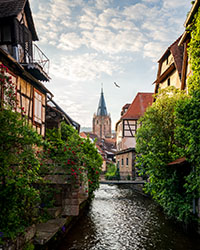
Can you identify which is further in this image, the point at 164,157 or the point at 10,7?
the point at 164,157

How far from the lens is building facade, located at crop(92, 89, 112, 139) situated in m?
104

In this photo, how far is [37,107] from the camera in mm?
13219

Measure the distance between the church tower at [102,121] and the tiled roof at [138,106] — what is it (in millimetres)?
70489

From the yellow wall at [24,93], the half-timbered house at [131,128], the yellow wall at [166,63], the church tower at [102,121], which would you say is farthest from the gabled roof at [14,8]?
the church tower at [102,121]

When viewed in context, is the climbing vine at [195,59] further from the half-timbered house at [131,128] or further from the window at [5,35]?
the half-timbered house at [131,128]

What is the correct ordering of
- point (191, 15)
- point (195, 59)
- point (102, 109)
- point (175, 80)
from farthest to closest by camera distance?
point (102, 109)
point (175, 80)
point (191, 15)
point (195, 59)

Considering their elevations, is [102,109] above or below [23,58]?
above

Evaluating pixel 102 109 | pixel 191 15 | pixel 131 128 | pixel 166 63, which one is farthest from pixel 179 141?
pixel 102 109

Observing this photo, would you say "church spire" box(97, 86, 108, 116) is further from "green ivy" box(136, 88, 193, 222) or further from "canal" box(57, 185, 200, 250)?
"green ivy" box(136, 88, 193, 222)

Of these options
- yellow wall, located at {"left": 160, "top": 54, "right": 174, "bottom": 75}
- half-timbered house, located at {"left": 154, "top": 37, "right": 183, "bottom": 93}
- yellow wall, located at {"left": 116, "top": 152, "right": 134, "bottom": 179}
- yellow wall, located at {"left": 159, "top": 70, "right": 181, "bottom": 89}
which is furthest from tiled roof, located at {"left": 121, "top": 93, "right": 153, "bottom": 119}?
yellow wall, located at {"left": 159, "top": 70, "right": 181, "bottom": 89}

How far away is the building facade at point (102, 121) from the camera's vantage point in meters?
104

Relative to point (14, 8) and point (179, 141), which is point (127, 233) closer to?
point (179, 141)

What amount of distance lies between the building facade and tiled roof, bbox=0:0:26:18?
91460 mm

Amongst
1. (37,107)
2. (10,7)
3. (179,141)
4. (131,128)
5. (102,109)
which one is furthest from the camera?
(102,109)
